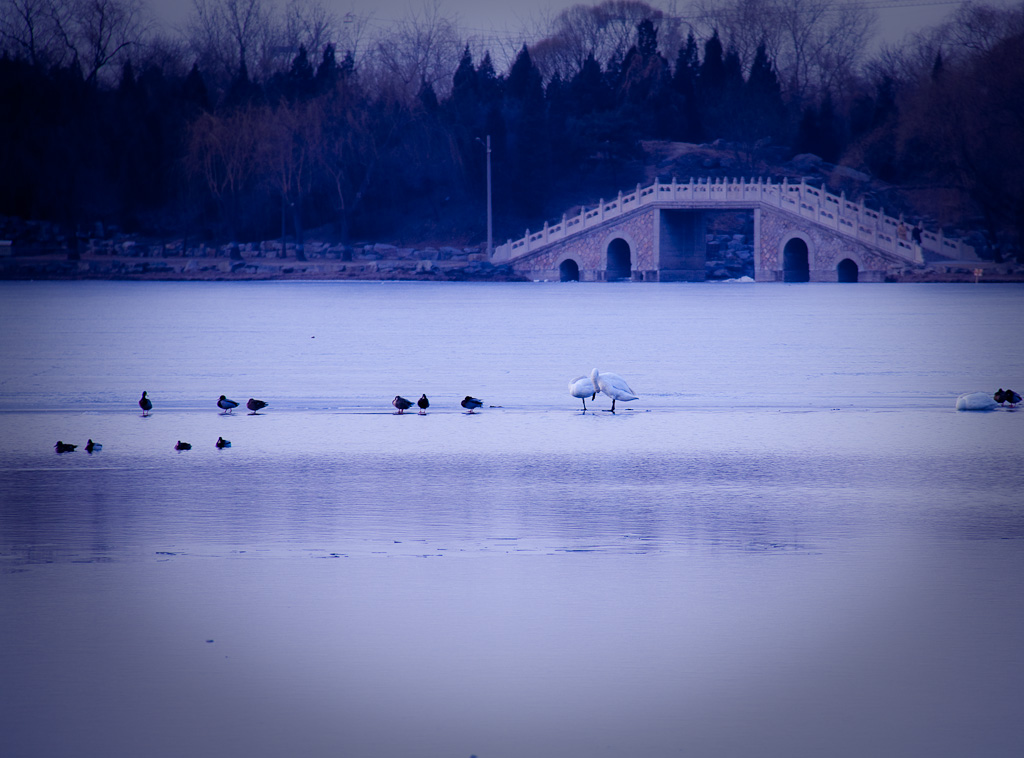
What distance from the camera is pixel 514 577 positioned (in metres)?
6.09

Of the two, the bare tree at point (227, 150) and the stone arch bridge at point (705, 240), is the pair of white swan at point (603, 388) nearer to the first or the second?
the stone arch bridge at point (705, 240)

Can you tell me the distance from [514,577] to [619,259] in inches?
2504

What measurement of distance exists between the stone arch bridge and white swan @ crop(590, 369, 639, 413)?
4334 centimetres

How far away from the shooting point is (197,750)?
4121 millimetres

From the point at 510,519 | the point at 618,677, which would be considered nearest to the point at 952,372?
the point at 510,519

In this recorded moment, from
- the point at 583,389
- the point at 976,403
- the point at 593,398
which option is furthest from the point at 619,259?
the point at 976,403

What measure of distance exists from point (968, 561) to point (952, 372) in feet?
40.5

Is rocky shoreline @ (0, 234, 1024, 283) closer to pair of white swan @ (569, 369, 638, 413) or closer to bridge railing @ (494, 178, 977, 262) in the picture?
bridge railing @ (494, 178, 977, 262)

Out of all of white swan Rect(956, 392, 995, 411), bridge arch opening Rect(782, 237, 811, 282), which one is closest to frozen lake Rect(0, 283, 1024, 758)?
white swan Rect(956, 392, 995, 411)

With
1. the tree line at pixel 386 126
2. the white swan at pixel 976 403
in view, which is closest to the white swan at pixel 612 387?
the white swan at pixel 976 403

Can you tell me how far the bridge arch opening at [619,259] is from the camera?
6750 cm

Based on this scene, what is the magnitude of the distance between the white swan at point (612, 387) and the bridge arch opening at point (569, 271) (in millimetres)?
51535

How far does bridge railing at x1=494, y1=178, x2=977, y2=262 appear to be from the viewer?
55.5 metres

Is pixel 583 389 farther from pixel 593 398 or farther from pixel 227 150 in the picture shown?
pixel 227 150
